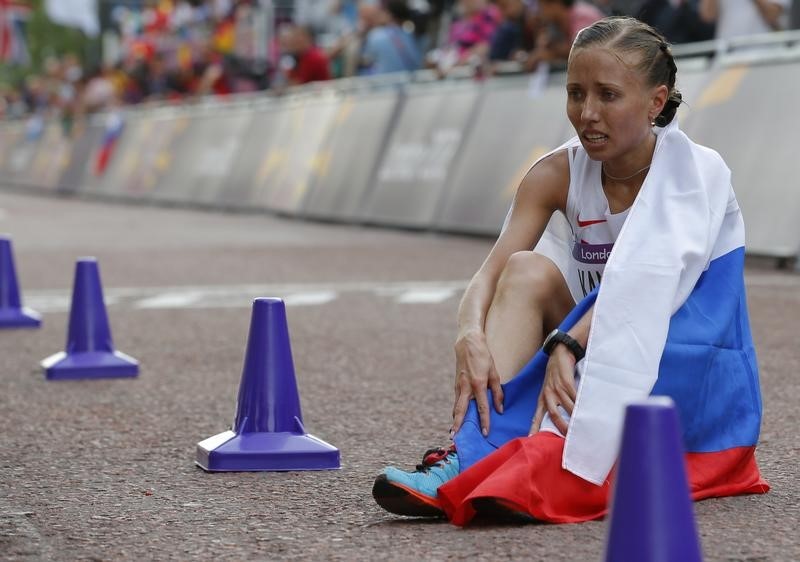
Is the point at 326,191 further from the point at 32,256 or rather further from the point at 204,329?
the point at 204,329

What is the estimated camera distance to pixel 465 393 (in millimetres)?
3826

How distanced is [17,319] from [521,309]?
16.0 ft

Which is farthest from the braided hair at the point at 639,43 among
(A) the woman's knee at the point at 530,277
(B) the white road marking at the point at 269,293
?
(B) the white road marking at the point at 269,293

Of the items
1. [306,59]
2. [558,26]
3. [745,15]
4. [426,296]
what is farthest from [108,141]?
[426,296]

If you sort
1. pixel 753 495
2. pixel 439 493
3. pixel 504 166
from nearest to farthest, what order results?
pixel 439 493 → pixel 753 495 → pixel 504 166

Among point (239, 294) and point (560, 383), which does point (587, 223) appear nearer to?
point (560, 383)

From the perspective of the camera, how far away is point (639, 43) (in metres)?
3.85

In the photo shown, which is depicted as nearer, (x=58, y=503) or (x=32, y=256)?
(x=58, y=503)

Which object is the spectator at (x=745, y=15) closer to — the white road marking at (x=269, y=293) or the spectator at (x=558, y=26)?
the spectator at (x=558, y=26)

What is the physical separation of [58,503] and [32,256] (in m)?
9.63

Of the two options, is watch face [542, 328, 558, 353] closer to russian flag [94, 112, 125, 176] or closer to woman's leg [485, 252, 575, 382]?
woman's leg [485, 252, 575, 382]

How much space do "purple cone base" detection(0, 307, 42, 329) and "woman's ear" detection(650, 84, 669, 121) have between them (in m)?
5.06

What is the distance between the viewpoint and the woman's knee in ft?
13.0

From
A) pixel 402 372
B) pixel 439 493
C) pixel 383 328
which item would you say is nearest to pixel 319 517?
pixel 439 493
